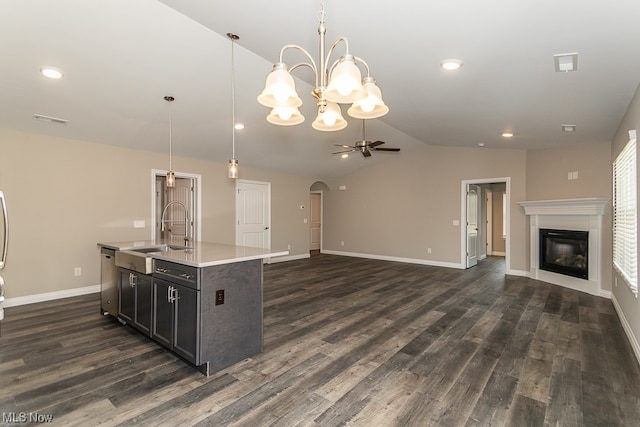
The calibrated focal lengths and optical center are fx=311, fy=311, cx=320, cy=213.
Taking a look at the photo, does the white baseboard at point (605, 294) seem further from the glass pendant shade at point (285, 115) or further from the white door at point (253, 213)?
the white door at point (253, 213)

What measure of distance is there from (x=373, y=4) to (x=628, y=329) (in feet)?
13.7

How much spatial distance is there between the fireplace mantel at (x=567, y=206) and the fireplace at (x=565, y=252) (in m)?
0.35

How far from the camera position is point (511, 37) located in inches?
87.9

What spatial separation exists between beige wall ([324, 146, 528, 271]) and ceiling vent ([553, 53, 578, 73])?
14.2 feet

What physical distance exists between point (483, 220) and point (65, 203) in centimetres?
940

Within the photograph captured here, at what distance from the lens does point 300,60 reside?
10.2 feet

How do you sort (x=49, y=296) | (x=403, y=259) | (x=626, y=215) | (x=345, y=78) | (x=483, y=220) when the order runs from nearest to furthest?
1. (x=345, y=78)
2. (x=626, y=215)
3. (x=49, y=296)
4. (x=403, y=259)
5. (x=483, y=220)

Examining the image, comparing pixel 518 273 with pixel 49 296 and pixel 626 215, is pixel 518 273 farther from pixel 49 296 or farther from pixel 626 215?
pixel 49 296

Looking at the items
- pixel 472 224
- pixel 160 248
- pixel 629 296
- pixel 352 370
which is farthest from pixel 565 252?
pixel 160 248

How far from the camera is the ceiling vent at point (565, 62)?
7.84 ft

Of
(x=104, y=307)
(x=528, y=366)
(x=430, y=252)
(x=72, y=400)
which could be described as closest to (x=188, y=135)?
(x=104, y=307)

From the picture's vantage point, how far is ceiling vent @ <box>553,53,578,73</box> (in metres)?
2.39

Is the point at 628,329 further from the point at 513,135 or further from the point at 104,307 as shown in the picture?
the point at 104,307
